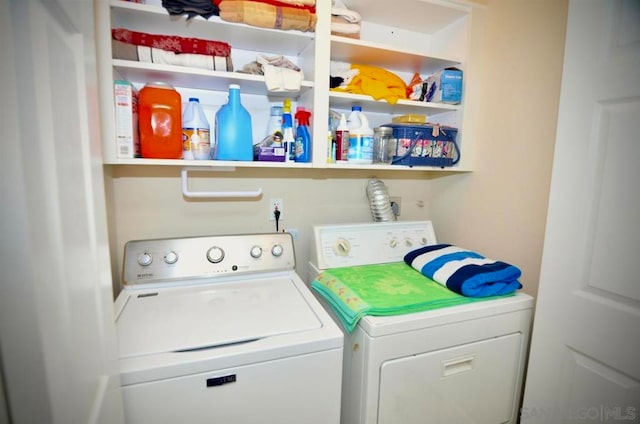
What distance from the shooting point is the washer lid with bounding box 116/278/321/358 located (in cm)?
95

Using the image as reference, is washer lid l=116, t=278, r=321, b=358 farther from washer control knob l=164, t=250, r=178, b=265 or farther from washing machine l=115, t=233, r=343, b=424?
washer control knob l=164, t=250, r=178, b=265

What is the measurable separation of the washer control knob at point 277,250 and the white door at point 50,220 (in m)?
0.87

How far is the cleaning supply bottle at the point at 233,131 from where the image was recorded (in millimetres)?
1329

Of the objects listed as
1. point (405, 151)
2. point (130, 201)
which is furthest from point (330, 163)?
point (130, 201)

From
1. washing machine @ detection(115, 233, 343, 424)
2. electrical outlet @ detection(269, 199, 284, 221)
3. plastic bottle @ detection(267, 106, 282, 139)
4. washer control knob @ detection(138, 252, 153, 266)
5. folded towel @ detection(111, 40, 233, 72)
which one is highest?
folded towel @ detection(111, 40, 233, 72)

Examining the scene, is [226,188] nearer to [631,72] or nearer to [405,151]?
[405,151]

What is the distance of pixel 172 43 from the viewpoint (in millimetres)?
1254

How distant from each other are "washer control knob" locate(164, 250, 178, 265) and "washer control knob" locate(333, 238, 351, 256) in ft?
2.48

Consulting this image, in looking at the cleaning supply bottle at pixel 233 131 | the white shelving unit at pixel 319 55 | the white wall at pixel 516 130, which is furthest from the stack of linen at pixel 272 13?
the white wall at pixel 516 130

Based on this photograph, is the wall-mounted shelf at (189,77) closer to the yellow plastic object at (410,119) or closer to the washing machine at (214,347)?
the yellow plastic object at (410,119)

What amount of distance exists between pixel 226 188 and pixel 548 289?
1534 mm

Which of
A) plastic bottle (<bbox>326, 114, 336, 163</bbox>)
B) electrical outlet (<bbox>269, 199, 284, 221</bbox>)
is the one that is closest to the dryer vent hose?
plastic bottle (<bbox>326, 114, 336, 163</bbox>)

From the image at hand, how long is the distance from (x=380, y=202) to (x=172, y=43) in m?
1.29

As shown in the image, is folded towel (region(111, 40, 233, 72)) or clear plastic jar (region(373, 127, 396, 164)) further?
clear plastic jar (region(373, 127, 396, 164))
